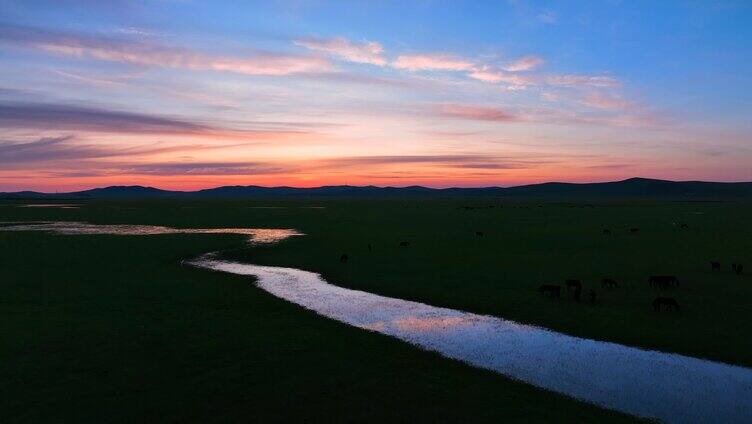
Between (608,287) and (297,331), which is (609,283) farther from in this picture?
(297,331)

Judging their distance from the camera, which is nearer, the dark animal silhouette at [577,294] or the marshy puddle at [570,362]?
the marshy puddle at [570,362]

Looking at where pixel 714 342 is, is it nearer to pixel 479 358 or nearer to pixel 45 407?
pixel 479 358

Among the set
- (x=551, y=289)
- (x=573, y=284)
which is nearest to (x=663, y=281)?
(x=573, y=284)

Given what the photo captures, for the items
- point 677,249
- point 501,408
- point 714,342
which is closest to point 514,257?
point 677,249

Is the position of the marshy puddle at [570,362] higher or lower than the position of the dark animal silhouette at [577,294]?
lower

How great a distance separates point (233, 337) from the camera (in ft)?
58.1

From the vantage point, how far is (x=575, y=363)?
15.7 meters

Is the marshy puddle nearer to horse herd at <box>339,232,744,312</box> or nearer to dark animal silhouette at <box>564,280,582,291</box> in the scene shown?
horse herd at <box>339,232,744,312</box>

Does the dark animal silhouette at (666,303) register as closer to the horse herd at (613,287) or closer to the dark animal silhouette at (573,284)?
the horse herd at (613,287)

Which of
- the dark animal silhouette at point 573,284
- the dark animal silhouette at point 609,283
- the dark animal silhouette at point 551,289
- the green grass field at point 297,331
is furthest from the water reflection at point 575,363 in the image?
the dark animal silhouette at point 609,283

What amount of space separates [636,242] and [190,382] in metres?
41.8

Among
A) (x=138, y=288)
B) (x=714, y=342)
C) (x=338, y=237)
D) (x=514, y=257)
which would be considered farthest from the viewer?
(x=338, y=237)

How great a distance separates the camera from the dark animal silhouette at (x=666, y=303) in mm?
21219

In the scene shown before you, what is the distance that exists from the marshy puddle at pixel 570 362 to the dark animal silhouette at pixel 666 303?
17.7 feet
